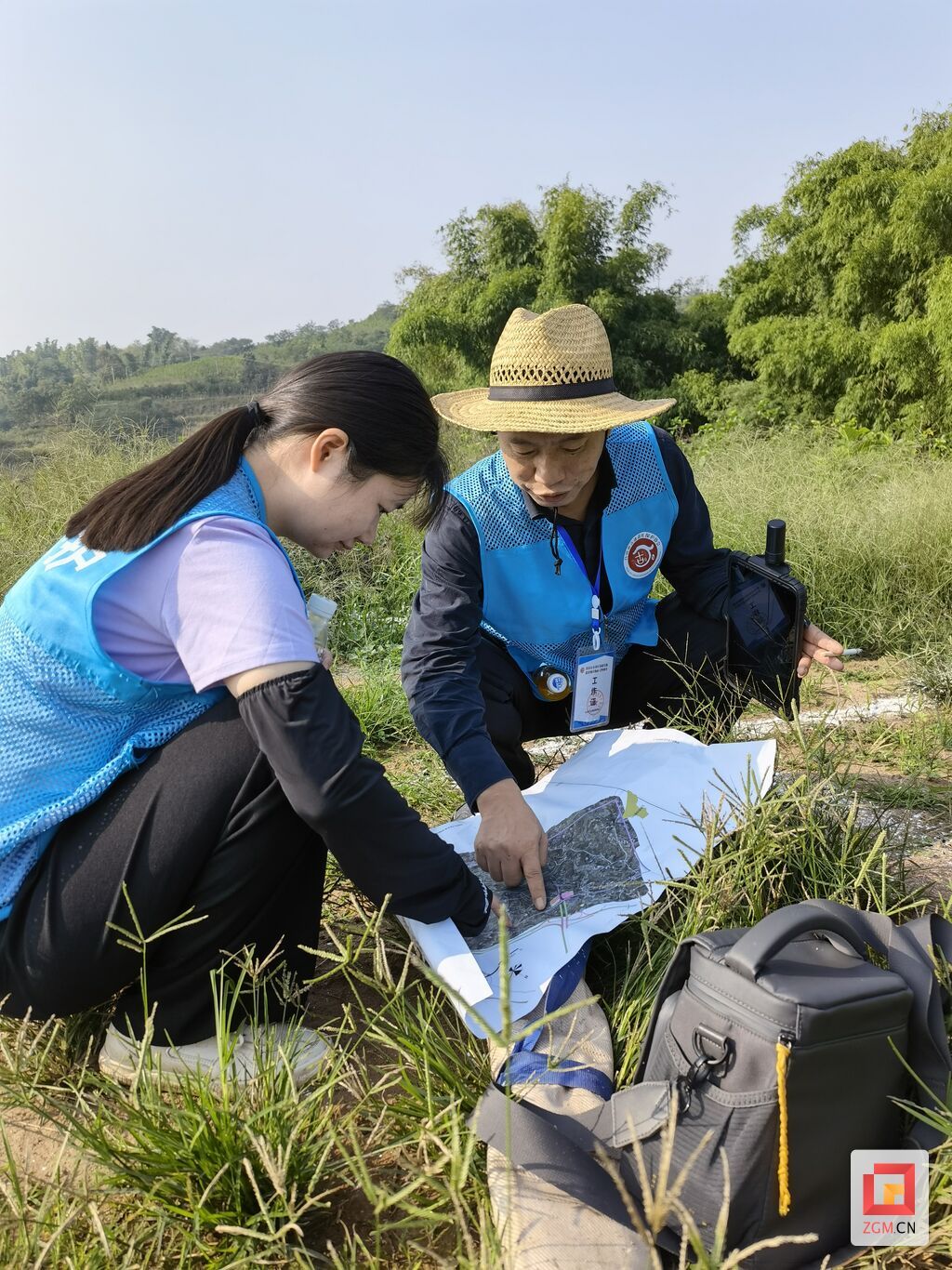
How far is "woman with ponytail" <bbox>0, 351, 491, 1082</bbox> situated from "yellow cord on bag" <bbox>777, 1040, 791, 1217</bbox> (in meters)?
0.61

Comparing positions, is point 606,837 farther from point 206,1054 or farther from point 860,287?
point 860,287

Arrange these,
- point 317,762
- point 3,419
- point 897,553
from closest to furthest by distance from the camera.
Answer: point 317,762 → point 897,553 → point 3,419

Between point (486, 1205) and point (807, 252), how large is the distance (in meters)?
15.4

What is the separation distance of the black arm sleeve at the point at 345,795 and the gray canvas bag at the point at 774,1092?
0.36 m

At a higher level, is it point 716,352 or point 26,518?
point 716,352

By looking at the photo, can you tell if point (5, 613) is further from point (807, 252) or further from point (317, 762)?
point (807, 252)

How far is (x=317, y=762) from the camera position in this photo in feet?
4.68

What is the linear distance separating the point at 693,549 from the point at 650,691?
0.43 metres

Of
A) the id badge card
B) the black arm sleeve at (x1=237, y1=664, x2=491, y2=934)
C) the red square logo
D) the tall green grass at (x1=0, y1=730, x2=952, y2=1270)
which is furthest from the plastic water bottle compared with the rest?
the red square logo

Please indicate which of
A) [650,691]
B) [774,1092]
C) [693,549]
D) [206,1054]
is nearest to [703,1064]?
[774,1092]

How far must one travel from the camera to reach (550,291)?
55.8ft

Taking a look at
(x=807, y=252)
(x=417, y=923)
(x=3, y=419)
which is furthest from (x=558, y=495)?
(x=807, y=252)

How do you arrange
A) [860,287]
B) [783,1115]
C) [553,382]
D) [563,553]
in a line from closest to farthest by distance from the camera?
[783,1115] < [553,382] < [563,553] < [860,287]

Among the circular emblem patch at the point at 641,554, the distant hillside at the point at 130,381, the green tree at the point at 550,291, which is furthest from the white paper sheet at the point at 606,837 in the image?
the green tree at the point at 550,291
